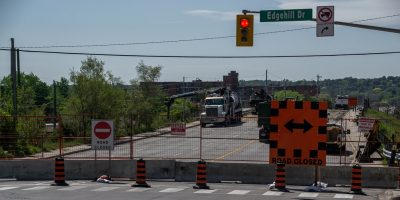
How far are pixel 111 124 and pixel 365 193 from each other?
30.8 feet

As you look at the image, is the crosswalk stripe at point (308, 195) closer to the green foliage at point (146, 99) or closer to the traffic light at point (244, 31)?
the traffic light at point (244, 31)

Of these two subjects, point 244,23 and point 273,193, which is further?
point 244,23

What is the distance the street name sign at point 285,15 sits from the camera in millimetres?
23172

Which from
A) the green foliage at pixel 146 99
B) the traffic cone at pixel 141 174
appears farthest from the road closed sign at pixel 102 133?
the green foliage at pixel 146 99

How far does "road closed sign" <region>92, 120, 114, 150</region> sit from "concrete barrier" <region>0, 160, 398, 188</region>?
1.56 meters

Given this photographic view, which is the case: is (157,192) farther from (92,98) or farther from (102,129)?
(92,98)

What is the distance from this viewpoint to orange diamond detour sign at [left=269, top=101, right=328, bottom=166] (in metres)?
20.0

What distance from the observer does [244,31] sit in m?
24.5

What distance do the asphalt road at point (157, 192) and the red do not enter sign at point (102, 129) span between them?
6.29ft

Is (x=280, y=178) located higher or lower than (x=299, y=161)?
lower

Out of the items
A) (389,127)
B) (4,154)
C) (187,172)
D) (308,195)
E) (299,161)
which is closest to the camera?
(308,195)

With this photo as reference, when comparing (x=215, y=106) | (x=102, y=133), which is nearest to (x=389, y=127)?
(x=215, y=106)

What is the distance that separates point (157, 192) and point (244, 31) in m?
7.58

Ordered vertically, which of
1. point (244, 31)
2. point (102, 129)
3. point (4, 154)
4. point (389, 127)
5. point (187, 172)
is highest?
point (244, 31)
